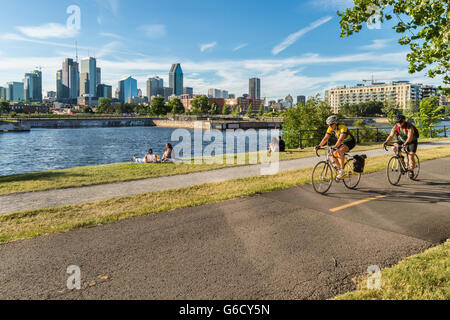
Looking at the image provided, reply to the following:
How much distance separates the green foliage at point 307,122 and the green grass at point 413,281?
21.0 metres

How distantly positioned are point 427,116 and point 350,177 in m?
24.3

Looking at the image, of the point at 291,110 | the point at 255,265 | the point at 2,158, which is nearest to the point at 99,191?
the point at 255,265

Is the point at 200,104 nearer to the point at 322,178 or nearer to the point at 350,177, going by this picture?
the point at 350,177

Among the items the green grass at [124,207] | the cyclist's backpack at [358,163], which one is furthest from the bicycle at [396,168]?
the green grass at [124,207]

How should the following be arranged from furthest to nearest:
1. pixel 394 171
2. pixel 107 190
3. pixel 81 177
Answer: pixel 81 177 < pixel 394 171 < pixel 107 190

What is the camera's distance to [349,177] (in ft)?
29.3

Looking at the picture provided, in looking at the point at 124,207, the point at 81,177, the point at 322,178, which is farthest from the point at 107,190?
the point at 322,178

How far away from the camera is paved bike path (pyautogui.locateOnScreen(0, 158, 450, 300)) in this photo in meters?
3.71

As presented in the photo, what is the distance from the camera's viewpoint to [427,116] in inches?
1098

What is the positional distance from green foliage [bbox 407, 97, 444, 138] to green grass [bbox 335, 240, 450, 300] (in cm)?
2773

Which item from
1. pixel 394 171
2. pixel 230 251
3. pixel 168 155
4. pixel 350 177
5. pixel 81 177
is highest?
pixel 168 155

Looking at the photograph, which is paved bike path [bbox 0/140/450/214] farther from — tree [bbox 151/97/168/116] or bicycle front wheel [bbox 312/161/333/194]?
tree [bbox 151/97/168/116]

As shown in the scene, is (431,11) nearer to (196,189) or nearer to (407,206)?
(407,206)

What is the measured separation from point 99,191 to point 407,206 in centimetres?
805
